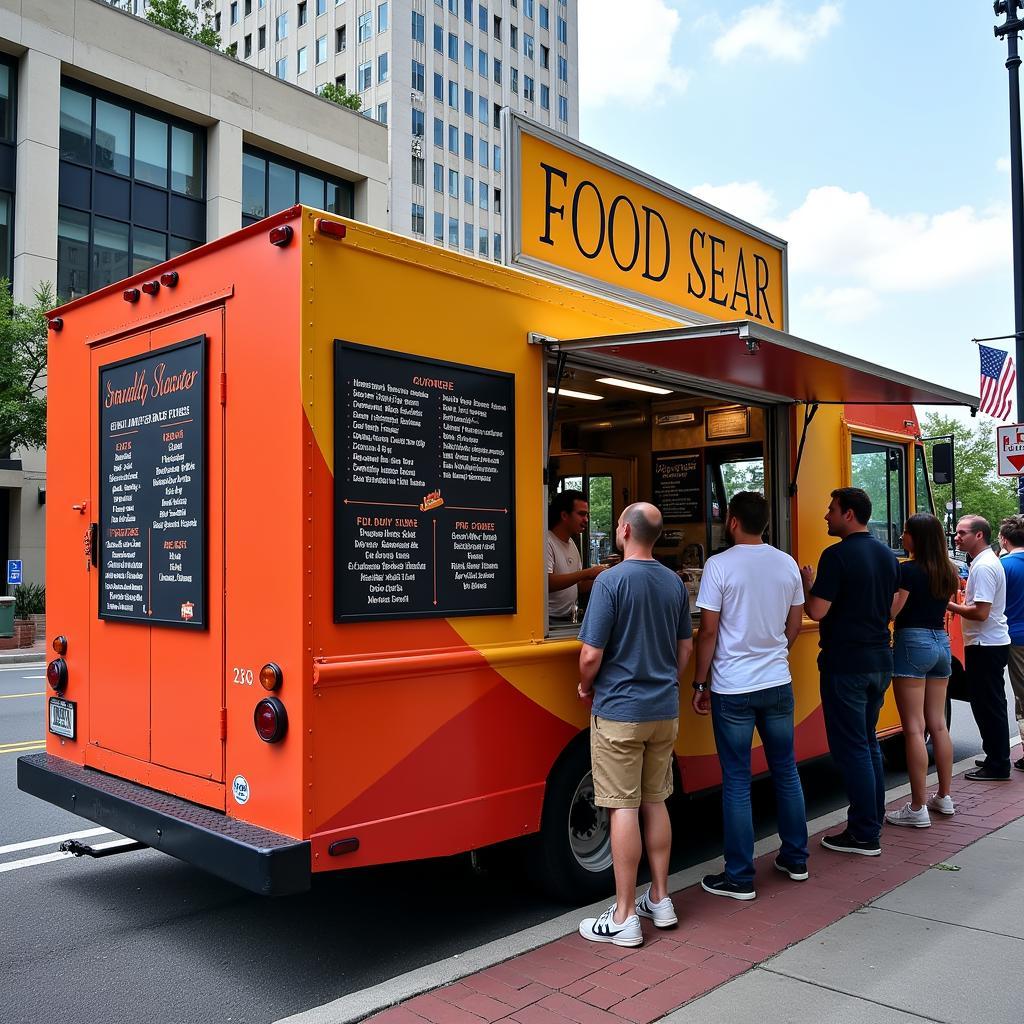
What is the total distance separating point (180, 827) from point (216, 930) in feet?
2.97

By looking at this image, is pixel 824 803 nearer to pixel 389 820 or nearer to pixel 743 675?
pixel 743 675

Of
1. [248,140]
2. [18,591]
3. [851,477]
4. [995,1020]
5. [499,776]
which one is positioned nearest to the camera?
[995,1020]

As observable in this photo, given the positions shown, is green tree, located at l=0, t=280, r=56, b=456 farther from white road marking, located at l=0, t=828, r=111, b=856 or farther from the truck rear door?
the truck rear door

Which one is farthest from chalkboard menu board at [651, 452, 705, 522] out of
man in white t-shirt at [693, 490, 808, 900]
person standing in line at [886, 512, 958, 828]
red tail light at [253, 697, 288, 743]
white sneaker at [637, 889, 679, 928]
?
red tail light at [253, 697, 288, 743]

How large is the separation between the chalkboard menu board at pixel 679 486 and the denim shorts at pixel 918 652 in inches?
105

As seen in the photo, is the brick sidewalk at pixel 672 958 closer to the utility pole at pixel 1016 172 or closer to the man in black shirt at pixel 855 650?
the man in black shirt at pixel 855 650

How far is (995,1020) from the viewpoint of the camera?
11.4 ft

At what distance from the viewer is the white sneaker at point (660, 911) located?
430 cm

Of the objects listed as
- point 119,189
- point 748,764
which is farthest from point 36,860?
point 119,189

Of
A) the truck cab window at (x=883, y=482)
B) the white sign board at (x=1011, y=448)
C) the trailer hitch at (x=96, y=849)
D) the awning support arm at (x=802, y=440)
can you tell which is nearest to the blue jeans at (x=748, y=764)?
the awning support arm at (x=802, y=440)

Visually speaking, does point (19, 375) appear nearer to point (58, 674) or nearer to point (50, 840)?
point (50, 840)

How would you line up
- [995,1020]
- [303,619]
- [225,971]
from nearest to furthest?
[995,1020] < [303,619] < [225,971]

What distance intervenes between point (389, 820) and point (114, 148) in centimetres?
2589

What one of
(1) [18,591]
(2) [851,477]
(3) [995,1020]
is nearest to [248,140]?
(1) [18,591]
